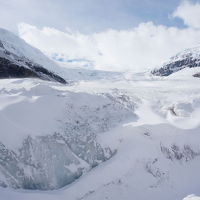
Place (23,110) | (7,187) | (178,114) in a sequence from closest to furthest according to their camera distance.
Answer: (7,187)
(23,110)
(178,114)

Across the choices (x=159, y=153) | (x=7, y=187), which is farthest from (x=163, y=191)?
(x=7, y=187)

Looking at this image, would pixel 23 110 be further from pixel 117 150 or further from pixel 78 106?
pixel 117 150

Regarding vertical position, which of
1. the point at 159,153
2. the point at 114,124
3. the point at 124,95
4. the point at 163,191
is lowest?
the point at 163,191

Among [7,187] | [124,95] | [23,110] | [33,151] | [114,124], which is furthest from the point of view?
[124,95]

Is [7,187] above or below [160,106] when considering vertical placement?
below

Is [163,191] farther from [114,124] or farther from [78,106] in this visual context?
[78,106]

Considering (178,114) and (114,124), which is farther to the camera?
(178,114)
